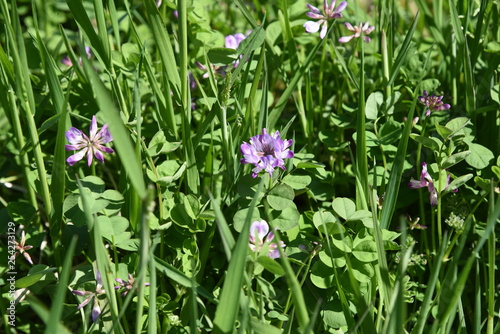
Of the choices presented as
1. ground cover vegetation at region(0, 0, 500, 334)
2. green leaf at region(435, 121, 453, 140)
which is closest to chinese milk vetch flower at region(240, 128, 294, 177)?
ground cover vegetation at region(0, 0, 500, 334)

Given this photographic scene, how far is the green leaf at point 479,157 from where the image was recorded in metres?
1.56

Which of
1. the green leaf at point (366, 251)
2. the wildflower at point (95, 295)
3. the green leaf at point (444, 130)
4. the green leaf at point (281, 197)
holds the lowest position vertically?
the wildflower at point (95, 295)

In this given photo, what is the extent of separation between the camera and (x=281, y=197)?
54.8 inches

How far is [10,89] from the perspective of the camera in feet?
4.91

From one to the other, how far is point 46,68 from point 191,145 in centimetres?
41

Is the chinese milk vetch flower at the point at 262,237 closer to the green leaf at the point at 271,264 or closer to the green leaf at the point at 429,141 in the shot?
the green leaf at the point at 271,264

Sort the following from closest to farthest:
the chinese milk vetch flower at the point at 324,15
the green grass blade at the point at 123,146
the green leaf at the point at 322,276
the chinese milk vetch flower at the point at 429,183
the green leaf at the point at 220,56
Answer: the green grass blade at the point at 123,146
the green leaf at the point at 322,276
the chinese milk vetch flower at the point at 429,183
the green leaf at the point at 220,56
the chinese milk vetch flower at the point at 324,15

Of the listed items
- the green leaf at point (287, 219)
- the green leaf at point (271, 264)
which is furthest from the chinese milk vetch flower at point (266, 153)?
the green leaf at point (271, 264)

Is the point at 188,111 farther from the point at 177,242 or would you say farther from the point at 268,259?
the point at 268,259

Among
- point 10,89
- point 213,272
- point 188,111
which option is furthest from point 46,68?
point 213,272

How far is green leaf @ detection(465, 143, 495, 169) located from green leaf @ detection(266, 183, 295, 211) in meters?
0.52

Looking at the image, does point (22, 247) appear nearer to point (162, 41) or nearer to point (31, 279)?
point (31, 279)

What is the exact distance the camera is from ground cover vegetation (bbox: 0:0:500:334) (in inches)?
51.3

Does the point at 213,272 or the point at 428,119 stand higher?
the point at 428,119
